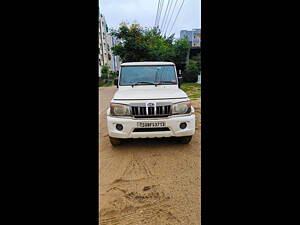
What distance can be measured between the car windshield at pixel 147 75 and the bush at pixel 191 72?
1446 centimetres

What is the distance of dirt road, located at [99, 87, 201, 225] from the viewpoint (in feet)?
6.21

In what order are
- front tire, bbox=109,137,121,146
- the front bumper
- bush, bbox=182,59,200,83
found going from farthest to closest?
bush, bbox=182,59,200,83
front tire, bbox=109,137,121,146
the front bumper

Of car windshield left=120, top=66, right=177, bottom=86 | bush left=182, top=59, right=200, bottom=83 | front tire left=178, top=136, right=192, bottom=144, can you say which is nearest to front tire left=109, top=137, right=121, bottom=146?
front tire left=178, top=136, right=192, bottom=144

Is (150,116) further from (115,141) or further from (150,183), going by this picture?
(150,183)

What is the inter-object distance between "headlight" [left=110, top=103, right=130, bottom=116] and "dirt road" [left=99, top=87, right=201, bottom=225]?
0.77 meters

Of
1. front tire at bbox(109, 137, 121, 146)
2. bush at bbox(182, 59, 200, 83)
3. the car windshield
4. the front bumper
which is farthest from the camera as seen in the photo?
bush at bbox(182, 59, 200, 83)

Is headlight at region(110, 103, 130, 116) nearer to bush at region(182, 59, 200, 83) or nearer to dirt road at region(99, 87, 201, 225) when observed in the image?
dirt road at region(99, 87, 201, 225)

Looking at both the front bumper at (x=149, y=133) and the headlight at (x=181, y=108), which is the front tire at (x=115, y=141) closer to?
the front bumper at (x=149, y=133)

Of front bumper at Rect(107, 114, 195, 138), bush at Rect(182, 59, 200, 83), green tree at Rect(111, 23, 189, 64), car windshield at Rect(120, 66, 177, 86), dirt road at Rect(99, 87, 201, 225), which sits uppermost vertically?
green tree at Rect(111, 23, 189, 64)

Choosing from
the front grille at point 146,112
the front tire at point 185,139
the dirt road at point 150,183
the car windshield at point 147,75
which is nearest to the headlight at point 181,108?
the front grille at point 146,112

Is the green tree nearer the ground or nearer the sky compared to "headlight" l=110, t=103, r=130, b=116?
nearer the sky
